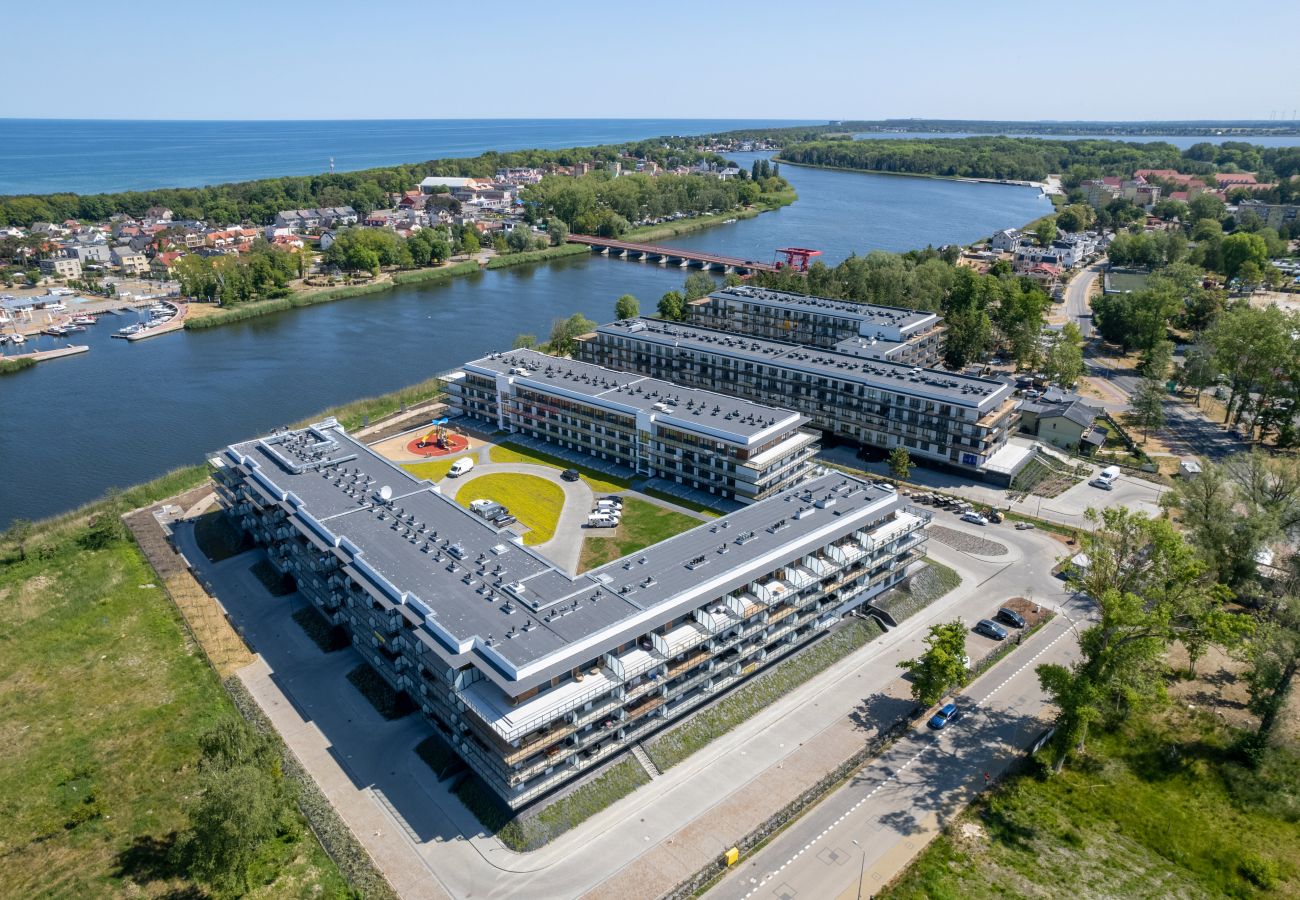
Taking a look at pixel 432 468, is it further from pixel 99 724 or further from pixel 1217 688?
pixel 1217 688

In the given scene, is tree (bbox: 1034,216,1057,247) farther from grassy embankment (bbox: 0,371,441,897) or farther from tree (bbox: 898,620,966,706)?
grassy embankment (bbox: 0,371,441,897)

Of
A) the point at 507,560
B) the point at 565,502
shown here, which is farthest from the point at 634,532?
the point at 507,560

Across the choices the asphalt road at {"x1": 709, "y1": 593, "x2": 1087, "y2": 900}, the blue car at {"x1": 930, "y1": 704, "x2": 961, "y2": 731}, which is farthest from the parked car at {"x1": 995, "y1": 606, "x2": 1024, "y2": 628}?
the blue car at {"x1": 930, "y1": 704, "x2": 961, "y2": 731}

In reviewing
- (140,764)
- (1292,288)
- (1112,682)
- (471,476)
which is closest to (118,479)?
(471,476)

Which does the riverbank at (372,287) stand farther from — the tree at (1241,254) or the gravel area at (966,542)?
the tree at (1241,254)

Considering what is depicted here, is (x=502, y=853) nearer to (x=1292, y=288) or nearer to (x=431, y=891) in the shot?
(x=431, y=891)

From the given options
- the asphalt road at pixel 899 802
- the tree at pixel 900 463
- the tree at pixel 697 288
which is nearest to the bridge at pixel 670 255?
the tree at pixel 697 288

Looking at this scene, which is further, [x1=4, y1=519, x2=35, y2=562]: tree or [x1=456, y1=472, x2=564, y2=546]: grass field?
[x1=456, y1=472, x2=564, y2=546]: grass field
